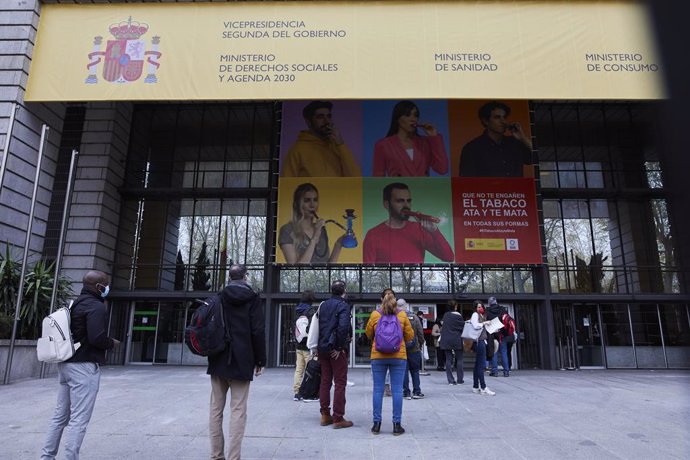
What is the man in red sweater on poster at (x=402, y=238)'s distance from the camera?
15.4 metres

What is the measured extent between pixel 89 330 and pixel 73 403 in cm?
64

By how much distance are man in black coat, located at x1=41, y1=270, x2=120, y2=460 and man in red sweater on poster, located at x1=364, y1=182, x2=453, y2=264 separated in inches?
450

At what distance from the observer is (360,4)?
46.1ft

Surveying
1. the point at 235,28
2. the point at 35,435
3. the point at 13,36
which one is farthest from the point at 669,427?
the point at 13,36

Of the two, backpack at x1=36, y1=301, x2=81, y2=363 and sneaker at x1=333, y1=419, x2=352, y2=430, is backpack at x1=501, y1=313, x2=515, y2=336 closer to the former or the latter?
sneaker at x1=333, y1=419, x2=352, y2=430

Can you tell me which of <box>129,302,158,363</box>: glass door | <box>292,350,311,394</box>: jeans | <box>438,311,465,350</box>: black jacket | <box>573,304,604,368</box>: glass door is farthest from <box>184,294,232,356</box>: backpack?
<box>573,304,604,368</box>: glass door

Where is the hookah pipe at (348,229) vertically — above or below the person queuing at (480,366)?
above

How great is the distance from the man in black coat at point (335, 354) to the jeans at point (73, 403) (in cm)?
274

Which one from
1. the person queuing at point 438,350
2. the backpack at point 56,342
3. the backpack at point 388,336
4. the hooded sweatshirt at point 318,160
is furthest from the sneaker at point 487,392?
the hooded sweatshirt at point 318,160

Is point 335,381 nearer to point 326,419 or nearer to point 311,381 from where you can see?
point 326,419

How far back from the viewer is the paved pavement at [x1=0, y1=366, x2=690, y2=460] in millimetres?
5047

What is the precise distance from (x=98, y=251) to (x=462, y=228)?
487 inches

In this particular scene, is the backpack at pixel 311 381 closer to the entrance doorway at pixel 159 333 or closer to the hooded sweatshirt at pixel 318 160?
the hooded sweatshirt at pixel 318 160

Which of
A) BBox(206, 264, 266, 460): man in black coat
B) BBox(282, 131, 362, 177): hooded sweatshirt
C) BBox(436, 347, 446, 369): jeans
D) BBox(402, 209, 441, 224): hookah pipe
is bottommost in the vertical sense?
BBox(436, 347, 446, 369): jeans
